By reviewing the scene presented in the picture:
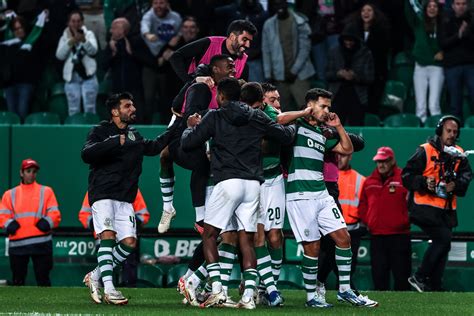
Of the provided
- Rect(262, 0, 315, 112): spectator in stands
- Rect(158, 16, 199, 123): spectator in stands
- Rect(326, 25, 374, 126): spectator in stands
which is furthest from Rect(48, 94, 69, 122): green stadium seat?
Rect(326, 25, 374, 126): spectator in stands

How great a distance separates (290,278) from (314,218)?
533 centimetres

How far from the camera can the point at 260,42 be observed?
19359mm

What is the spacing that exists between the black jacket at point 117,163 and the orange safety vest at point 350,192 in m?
4.62

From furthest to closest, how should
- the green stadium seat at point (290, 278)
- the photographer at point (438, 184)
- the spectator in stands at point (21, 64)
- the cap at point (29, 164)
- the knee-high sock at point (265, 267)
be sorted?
the spectator in stands at point (21, 64) → the green stadium seat at point (290, 278) → the cap at point (29, 164) → the photographer at point (438, 184) → the knee-high sock at point (265, 267)

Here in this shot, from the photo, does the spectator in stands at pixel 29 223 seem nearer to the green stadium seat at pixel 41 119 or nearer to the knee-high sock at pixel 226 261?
the green stadium seat at pixel 41 119

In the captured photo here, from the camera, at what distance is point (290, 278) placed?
17.9 metres

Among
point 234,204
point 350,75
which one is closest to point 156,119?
point 350,75

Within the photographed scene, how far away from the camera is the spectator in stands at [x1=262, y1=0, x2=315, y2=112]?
62.8ft

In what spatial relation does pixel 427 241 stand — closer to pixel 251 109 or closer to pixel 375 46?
pixel 375 46

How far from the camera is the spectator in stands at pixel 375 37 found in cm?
1914

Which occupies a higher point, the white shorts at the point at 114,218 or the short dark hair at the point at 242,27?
the short dark hair at the point at 242,27

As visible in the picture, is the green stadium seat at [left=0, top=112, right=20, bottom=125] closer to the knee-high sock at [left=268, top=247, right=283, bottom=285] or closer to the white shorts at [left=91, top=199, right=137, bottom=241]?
the white shorts at [left=91, top=199, right=137, bottom=241]

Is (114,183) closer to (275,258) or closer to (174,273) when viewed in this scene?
(275,258)

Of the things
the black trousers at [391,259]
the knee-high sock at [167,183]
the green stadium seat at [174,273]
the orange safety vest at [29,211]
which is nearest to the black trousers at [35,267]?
the orange safety vest at [29,211]
